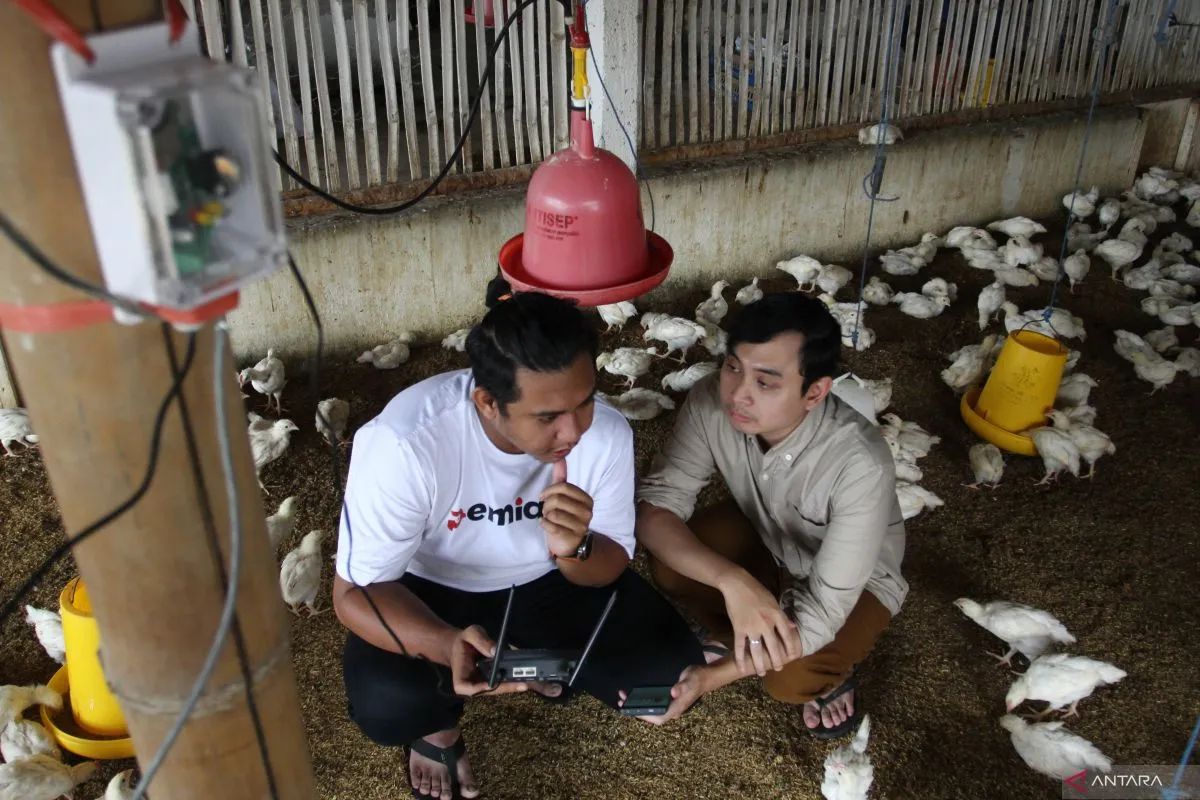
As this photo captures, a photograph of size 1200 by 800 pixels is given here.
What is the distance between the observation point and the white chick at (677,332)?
4.00 m

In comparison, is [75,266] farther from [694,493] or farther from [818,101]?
[818,101]

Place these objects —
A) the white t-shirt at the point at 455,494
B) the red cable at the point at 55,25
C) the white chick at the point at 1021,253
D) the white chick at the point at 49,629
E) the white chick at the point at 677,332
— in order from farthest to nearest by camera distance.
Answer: the white chick at the point at 1021,253 < the white chick at the point at 677,332 < the white chick at the point at 49,629 < the white t-shirt at the point at 455,494 < the red cable at the point at 55,25

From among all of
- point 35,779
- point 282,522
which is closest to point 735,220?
point 282,522

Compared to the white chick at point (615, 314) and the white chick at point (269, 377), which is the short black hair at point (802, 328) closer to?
the white chick at point (269, 377)

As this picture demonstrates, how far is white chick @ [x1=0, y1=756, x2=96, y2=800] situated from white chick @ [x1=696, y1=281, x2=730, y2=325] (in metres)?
3.03

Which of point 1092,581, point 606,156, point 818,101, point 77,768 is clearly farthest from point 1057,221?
point 77,768

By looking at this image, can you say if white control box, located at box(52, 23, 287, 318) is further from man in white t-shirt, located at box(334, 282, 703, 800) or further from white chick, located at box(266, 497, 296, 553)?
white chick, located at box(266, 497, 296, 553)

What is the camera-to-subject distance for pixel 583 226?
174 centimetres

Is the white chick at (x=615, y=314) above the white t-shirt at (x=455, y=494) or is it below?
below

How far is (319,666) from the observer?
2547 mm

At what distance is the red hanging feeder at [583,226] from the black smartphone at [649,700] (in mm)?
917

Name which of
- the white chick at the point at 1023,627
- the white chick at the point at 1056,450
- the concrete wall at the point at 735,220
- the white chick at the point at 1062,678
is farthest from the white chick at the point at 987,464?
the concrete wall at the point at 735,220

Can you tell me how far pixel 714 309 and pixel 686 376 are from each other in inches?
28.2

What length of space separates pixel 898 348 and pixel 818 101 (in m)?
1.56
